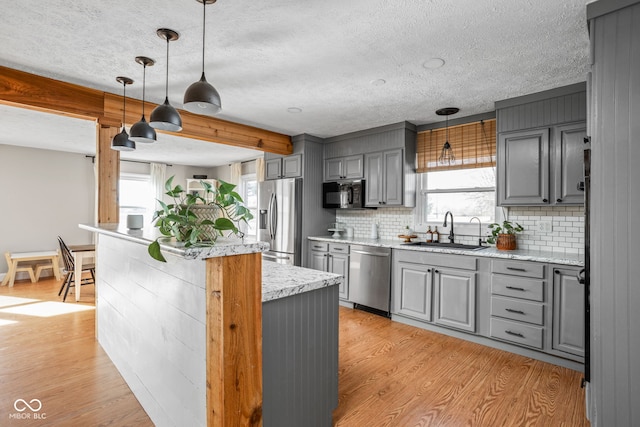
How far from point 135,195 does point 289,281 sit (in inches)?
272

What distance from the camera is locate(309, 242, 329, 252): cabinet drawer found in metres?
4.64

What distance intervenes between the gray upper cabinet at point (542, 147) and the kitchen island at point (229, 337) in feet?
7.78

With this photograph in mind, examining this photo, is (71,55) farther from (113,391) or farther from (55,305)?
(55,305)

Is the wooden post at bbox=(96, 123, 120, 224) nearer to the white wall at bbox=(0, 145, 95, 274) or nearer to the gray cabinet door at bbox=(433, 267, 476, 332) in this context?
the gray cabinet door at bbox=(433, 267, 476, 332)

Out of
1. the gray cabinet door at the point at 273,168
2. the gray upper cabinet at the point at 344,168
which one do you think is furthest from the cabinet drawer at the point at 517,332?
the gray cabinet door at the point at 273,168

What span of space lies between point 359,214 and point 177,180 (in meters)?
5.12

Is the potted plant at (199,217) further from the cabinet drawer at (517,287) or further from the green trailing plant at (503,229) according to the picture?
the green trailing plant at (503,229)

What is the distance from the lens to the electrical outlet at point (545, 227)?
3.36m

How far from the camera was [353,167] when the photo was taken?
186 inches

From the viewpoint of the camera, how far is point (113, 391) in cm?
235

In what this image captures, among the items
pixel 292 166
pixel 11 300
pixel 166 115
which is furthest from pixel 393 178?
pixel 11 300

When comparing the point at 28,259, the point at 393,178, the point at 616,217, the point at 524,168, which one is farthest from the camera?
the point at 28,259

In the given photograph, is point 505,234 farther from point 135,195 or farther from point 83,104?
point 135,195

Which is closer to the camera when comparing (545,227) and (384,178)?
(545,227)
